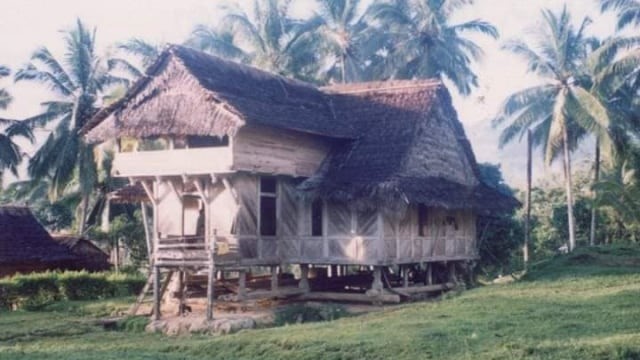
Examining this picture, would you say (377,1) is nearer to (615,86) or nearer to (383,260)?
(615,86)

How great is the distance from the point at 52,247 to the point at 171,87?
11858 mm

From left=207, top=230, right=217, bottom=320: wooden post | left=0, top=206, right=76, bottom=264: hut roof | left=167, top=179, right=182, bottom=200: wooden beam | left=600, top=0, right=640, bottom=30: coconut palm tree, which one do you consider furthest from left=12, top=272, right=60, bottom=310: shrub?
left=600, top=0, right=640, bottom=30: coconut palm tree

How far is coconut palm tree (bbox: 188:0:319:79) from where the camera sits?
3862 cm

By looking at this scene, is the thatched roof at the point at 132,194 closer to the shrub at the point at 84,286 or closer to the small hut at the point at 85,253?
the shrub at the point at 84,286

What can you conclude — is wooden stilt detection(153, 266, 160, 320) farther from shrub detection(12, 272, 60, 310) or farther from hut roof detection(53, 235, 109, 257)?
hut roof detection(53, 235, 109, 257)

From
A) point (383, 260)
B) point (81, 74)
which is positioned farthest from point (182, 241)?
point (81, 74)

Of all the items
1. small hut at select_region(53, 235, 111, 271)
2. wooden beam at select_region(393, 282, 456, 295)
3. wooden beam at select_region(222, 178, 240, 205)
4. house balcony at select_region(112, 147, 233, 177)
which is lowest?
wooden beam at select_region(393, 282, 456, 295)

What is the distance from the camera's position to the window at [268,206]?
2344 centimetres

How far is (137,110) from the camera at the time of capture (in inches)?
905

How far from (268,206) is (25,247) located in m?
11.8

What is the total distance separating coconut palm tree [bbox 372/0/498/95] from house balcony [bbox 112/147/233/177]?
18098mm

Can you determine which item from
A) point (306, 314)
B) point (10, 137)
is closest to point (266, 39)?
point (10, 137)

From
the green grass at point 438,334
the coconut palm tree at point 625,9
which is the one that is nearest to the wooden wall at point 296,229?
the green grass at point 438,334

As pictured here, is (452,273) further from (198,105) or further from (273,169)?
(198,105)
